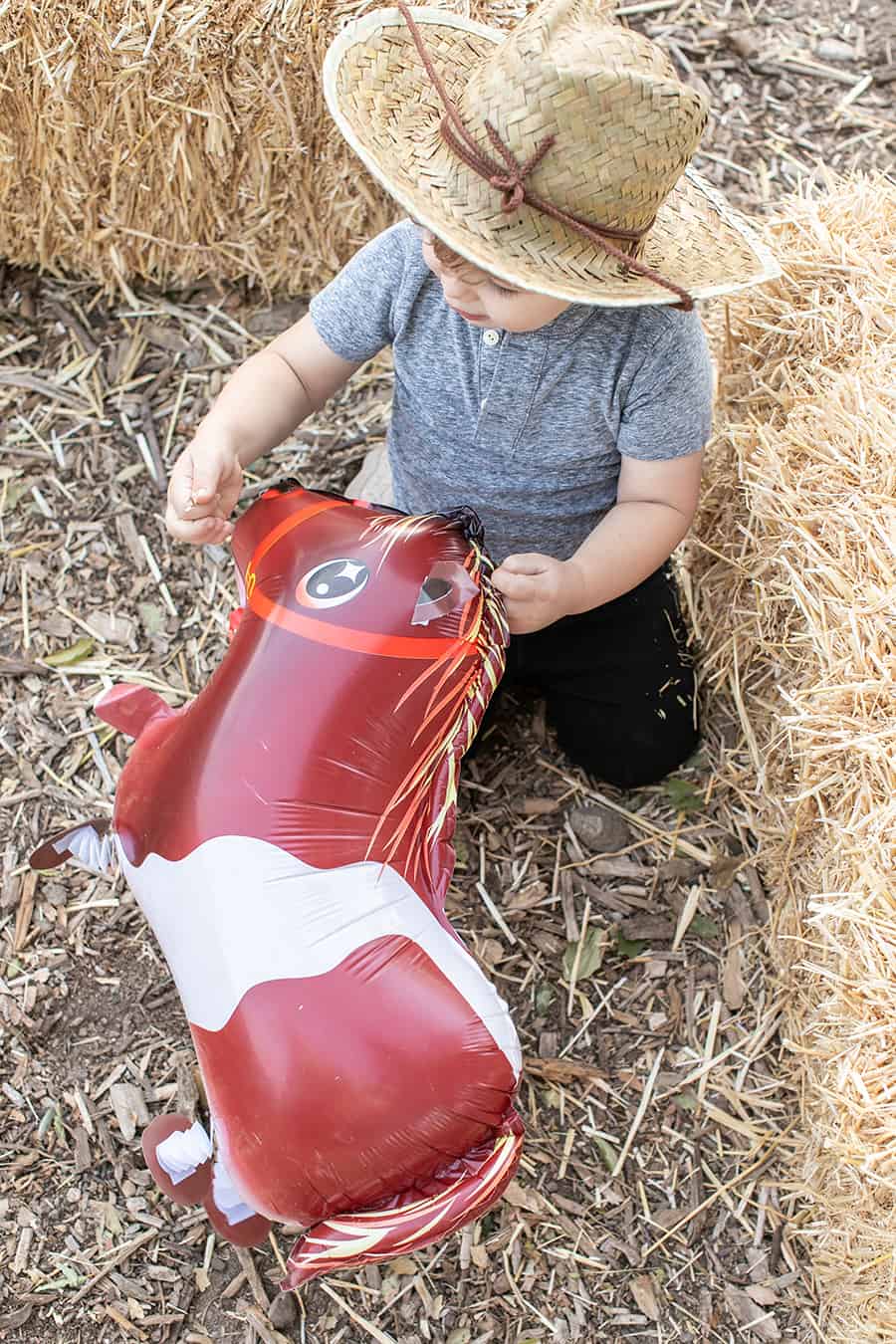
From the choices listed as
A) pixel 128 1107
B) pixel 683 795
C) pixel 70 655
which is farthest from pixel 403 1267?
pixel 70 655

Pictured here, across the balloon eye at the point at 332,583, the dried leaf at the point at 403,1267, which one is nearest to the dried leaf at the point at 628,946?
the dried leaf at the point at 403,1267

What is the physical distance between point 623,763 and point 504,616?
0.45m

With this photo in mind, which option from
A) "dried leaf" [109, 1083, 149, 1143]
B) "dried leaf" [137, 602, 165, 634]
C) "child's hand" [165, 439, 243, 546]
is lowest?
"dried leaf" [109, 1083, 149, 1143]

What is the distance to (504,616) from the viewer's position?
124 centimetres

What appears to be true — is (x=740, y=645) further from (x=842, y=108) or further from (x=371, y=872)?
(x=842, y=108)

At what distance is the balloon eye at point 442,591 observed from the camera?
1.13 m

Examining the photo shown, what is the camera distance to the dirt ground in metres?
1.35

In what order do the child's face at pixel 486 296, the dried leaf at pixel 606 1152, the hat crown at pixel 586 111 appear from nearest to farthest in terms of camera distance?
1. the hat crown at pixel 586 111
2. the child's face at pixel 486 296
3. the dried leaf at pixel 606 1152

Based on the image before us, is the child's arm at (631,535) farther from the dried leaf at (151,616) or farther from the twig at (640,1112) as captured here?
the dried leaf at (151,616)

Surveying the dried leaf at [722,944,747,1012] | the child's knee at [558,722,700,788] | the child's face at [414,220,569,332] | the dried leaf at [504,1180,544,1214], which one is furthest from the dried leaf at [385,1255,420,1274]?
the child's face at [414,220,569,332]

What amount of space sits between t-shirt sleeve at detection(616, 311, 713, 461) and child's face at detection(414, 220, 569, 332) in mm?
171

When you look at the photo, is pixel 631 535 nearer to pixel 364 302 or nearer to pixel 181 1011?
pixel 364 302

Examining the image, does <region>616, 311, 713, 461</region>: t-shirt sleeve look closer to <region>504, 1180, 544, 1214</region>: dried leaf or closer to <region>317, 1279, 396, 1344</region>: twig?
<region>504, 1180, 544, 1214</region>: dried leaf

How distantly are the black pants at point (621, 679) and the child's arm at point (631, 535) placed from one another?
0.58 ft
